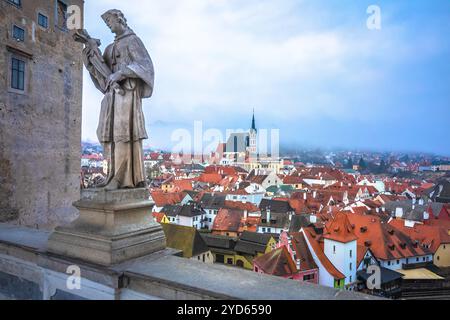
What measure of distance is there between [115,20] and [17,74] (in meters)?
8.58

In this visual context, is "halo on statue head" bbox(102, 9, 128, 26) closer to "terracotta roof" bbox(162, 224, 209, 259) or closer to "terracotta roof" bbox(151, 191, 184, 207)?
"terracotta roof" bbox(162, 224, 209, 259)

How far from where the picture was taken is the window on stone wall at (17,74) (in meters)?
10.5

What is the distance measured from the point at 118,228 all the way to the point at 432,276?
83.9 ft

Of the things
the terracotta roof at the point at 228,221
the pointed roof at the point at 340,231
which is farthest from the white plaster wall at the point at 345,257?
the terracotta roof at the point at 228,221

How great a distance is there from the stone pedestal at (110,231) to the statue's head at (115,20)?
1.59 meters

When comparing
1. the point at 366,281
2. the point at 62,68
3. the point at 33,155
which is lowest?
the point at 366,281

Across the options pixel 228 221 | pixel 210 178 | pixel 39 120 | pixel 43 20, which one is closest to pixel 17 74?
pixel 39 120

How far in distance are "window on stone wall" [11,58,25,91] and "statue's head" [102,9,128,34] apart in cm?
840

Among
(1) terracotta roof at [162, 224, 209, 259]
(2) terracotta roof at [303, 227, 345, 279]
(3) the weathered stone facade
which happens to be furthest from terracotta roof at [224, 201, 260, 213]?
(3) the weathered stone facade

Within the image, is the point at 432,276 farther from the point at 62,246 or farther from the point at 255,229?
the point at 62,246

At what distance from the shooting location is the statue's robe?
11.3 ft
